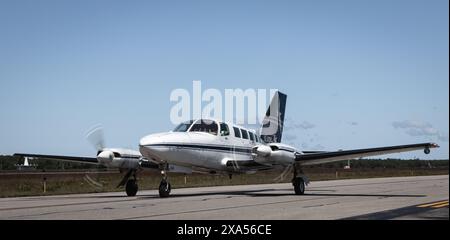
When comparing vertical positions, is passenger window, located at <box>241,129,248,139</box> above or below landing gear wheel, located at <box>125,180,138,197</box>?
above

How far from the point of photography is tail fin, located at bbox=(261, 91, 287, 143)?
29.3m

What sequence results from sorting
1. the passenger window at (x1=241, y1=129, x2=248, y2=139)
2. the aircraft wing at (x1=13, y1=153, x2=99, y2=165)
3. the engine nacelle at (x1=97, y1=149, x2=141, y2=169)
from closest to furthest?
the engine nacelle at (x1=97, y1=149, x2=141, y2=169)
the aircraft wing at (x1=13, y1=153, x2=99, y2=165)
the passenger window at (x1=241, y1=129, x2=248, y2=139)

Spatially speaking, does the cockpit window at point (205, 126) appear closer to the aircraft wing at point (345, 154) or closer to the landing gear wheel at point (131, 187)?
the aircraft wing at point (345, 154)

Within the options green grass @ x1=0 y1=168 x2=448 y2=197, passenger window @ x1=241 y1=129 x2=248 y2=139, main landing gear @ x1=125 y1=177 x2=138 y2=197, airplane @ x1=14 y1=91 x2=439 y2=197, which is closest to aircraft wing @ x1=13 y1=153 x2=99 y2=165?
airplane @ x1=14 y1=91 x2=439 y2=197

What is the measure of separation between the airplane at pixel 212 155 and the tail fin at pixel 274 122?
7.65 feet

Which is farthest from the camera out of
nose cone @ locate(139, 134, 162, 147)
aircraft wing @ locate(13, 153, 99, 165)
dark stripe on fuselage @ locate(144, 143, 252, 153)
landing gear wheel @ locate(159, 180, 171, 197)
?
aircraft wing @ locate(13, 153, 99, 165)

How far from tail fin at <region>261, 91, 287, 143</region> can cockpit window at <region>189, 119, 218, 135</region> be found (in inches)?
226

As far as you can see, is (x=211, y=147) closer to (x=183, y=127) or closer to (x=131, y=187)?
(x=183, y=127)

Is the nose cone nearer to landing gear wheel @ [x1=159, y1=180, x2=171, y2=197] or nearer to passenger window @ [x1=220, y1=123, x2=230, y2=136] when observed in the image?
landing gear wheel @ [x1=159, y1=180, x2=171, y2=197]

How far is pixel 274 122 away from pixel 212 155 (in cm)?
733

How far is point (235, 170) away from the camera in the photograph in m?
25.0

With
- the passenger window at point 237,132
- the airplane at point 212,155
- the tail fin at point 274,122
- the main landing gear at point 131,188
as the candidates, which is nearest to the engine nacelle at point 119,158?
the airplane at point 212,155

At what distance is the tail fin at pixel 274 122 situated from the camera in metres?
29.3
